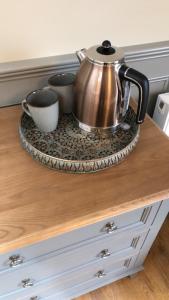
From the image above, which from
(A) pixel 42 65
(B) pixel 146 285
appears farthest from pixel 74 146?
(B) pixel 146 285

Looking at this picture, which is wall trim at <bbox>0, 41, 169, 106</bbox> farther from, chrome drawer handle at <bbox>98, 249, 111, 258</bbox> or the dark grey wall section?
chrome drawer handle at <bbox>98, 249, 111, 258</bbox>

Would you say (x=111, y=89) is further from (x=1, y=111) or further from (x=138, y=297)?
(x=138, y=297)

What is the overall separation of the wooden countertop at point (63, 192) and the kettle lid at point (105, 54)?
0.85ft

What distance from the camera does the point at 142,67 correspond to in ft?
3.34

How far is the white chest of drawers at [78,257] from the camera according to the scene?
741 millimetres

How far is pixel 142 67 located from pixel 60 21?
36 cm

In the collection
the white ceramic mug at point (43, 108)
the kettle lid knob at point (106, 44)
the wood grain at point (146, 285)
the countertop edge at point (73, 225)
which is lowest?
the wood grain at point (146, 285)

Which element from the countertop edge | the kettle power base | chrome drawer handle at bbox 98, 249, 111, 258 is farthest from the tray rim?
chrome drawer handle at bbox 98, 249, 111, 258

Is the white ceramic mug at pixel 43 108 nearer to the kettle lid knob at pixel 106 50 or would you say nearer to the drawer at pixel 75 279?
the kettle lid knob at pixel 106 50

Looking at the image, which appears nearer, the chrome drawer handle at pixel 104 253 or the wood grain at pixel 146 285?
the chrome drawer handle at pixel 104 253

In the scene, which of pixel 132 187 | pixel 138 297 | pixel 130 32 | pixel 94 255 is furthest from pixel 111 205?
pixel 138 297

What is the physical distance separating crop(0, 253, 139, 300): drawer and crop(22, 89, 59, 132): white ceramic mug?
19.4 inches

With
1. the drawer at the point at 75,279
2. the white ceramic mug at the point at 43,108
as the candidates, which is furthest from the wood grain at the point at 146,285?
the white ceramic mug at the point at 43,108

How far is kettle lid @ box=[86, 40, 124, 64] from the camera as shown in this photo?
25.5 inches
